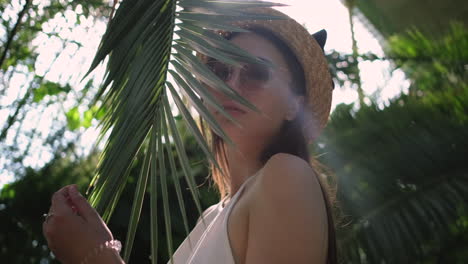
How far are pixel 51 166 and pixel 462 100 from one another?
267 centimetres

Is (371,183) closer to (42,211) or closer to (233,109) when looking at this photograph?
(42,211)

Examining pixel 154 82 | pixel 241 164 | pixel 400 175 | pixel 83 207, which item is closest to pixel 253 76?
pixel 241 164

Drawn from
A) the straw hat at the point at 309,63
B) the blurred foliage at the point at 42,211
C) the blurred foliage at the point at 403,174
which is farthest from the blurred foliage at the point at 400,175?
the straw hat at the point at 309,63

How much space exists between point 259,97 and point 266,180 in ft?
0.90

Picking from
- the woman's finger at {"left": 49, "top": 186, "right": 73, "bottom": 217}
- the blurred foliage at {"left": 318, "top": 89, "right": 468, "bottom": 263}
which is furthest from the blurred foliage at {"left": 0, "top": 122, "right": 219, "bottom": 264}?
the woman's finger at {"left": 49, "top": 186, "right": 73, "bottom": 217}

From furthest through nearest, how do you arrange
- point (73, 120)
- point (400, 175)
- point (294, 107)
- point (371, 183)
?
point (400, 175) → point (371, 183) → point (73, 120) → point (294, 107)

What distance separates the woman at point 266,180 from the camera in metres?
1.10

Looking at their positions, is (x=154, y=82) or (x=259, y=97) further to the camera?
(x=259, y=97)

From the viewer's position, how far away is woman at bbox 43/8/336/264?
3.61 ft

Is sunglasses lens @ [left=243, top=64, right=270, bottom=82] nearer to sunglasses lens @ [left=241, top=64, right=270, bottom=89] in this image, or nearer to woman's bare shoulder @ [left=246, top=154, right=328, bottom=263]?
sunglasses lens @ [left=241, top=64, right=270, bottom=89]

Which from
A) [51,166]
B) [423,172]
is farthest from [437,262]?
[51,166]

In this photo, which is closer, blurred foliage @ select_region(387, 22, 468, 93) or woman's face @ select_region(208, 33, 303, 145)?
woman's face @ select_region(208, 33, 303, 145)

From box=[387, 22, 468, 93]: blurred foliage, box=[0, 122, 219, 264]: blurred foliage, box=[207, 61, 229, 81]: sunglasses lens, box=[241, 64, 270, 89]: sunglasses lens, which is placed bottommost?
box=[387, 22, 468, 93]: blurred foliage

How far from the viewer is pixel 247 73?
145 centimetres
